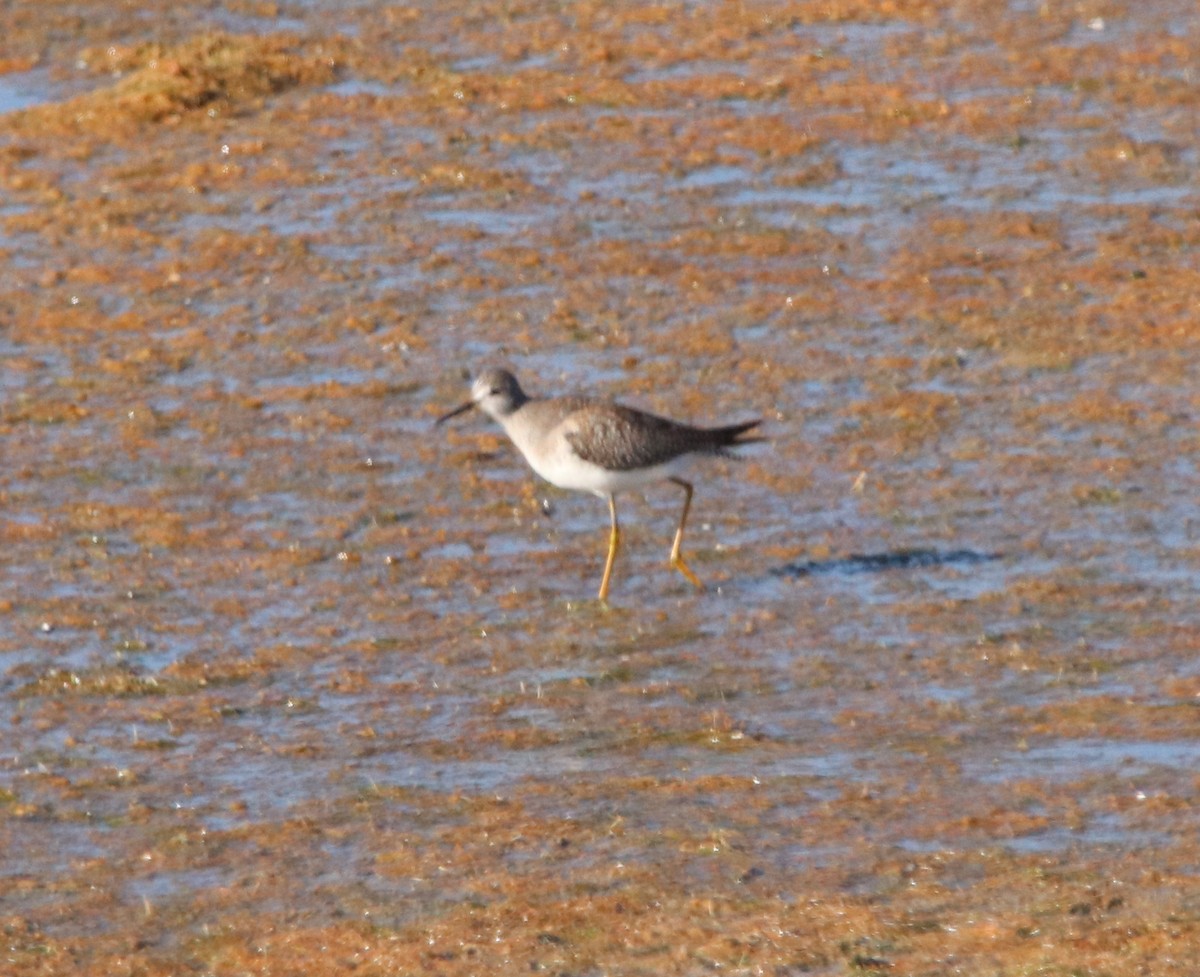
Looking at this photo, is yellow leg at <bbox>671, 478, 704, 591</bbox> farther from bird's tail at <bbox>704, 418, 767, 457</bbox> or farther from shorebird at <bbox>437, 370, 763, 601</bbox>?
bird's tail at <bbox>704, 418, 767, 457</bbox>

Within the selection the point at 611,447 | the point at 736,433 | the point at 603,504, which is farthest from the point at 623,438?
the point at 603,504

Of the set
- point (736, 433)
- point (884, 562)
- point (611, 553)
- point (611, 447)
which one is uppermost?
point (611, 447)

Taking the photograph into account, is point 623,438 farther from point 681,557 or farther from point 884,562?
point 884,562

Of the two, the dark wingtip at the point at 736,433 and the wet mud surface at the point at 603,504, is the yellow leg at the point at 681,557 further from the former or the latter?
the dark wingtip at the point at 736,433

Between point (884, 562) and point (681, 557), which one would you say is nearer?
point (884, 562)

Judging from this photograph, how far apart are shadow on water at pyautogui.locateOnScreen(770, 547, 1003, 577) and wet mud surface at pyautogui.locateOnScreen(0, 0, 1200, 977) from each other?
5 cm

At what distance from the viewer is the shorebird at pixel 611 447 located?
10.8m

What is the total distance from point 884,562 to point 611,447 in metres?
1.38

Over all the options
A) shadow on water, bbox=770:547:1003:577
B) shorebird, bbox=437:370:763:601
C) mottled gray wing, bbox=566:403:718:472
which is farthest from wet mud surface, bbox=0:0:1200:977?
mottled gray wing, bbox=566:403:718:472

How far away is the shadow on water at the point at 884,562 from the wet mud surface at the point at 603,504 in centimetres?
5

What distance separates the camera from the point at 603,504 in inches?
470

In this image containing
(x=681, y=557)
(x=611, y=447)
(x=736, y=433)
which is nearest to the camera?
(x=611, y=447)

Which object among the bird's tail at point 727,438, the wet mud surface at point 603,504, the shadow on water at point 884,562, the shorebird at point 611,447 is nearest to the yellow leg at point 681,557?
the shorebird at point 611,447

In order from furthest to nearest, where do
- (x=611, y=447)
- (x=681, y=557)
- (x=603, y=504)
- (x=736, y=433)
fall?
(x=603, y=504)
(x=736, y=433)
(x=681, y=557)
(x=611, y=447)
